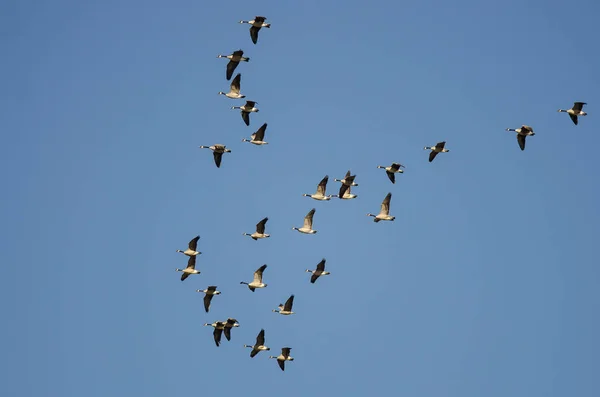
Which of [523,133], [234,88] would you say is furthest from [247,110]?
[523,133]

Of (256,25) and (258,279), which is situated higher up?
(256,25)

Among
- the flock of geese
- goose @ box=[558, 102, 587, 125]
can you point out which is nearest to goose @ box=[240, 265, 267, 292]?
the flock of geese

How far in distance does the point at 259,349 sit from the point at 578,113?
82.5ft

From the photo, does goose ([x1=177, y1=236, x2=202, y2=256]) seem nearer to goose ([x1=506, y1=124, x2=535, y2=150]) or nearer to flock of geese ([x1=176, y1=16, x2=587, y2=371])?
flock of geese ([x1=176, y1=16, x2=587, y2=371])

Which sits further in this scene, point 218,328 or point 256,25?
point 218,328

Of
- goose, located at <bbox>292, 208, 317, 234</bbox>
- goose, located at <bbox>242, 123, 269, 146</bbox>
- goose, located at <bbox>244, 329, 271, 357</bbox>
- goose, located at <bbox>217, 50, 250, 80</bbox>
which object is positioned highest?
goose, located at <bbox>217, 50, 250, 80</bbox>

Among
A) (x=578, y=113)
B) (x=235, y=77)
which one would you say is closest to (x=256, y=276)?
(x=235, y=77)

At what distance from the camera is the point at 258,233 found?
127m

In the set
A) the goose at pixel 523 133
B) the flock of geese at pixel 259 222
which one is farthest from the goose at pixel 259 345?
the goose at pixel 523 133

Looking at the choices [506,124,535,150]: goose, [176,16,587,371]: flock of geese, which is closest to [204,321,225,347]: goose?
[176,16,587,371]: flock of geese

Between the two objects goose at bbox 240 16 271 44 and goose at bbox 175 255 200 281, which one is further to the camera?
goose at bbox 175 255 200 281

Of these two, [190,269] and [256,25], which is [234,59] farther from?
[190,269]

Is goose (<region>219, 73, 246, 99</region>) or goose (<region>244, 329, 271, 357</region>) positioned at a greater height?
goose (<region>219, 73, 246, 99</region>)

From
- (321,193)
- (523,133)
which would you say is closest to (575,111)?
(523,133)
